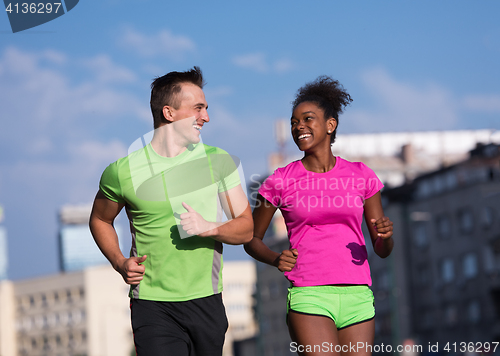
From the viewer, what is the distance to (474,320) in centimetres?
5081

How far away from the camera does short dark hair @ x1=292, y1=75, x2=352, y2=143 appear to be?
17.8 ft

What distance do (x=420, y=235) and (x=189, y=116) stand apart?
54317 millimetres

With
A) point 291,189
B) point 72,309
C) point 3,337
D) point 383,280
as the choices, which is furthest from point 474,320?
point 3,337

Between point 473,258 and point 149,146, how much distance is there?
4949 cm

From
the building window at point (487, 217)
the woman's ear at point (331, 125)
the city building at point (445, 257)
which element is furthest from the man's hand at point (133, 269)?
the building window at point (487, 217)

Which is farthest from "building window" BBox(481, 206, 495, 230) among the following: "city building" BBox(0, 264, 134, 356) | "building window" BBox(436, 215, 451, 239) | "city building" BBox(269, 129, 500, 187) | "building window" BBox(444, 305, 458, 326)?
"city building" BBox(0, 264, 134, 356)

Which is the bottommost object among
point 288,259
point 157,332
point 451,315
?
point 451,315

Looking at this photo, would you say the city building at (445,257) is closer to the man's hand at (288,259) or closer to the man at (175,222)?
the man's hand at (288,259)

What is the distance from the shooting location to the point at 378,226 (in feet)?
15.7

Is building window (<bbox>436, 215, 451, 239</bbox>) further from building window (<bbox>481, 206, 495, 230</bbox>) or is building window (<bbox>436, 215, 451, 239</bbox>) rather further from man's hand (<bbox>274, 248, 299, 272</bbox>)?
man's hand (<bbox>274, 248, 299, 272</bbox>)

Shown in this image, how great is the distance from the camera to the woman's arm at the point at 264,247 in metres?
4.92

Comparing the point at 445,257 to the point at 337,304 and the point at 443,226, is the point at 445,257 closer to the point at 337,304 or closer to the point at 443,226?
the point at 443,226

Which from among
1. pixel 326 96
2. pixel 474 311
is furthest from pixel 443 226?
pixel 326 96

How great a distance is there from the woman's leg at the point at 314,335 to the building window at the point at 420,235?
53.2m
